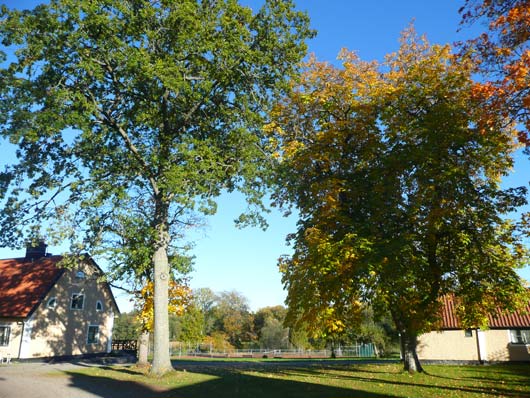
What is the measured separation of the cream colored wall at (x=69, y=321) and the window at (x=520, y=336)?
1288 inches

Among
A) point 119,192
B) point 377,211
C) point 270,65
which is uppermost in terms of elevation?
point 270,65

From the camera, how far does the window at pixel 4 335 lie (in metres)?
31.7

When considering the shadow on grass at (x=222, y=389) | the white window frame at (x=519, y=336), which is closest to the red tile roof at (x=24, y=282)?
the shadow on grass at (x=222, y=389)

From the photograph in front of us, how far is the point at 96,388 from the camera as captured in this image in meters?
14.5

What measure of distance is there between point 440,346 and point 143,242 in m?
28.0

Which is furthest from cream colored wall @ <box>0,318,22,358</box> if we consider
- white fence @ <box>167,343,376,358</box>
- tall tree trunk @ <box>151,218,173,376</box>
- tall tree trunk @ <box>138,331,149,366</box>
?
white fence @ <box>167,343,376,358</box>

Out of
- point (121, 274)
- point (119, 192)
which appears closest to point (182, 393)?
point (119, 192)

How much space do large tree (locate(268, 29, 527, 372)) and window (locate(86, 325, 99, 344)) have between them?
1041 inches

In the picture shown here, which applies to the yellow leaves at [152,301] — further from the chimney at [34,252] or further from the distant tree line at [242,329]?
the distant tree line at [242,329]

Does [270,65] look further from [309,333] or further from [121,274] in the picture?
[121,274]

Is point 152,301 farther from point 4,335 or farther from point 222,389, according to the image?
point 4,335

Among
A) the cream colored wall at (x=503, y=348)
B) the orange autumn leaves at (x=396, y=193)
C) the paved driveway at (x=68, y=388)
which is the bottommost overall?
the cream colored wall at (x=503, y=348)

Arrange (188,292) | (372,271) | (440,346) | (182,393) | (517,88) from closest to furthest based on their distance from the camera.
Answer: (517,88)
(182,393)
(372,271)
(188,292)
(440,346)

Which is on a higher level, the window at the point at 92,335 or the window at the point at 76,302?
the window at the point at 76,302
